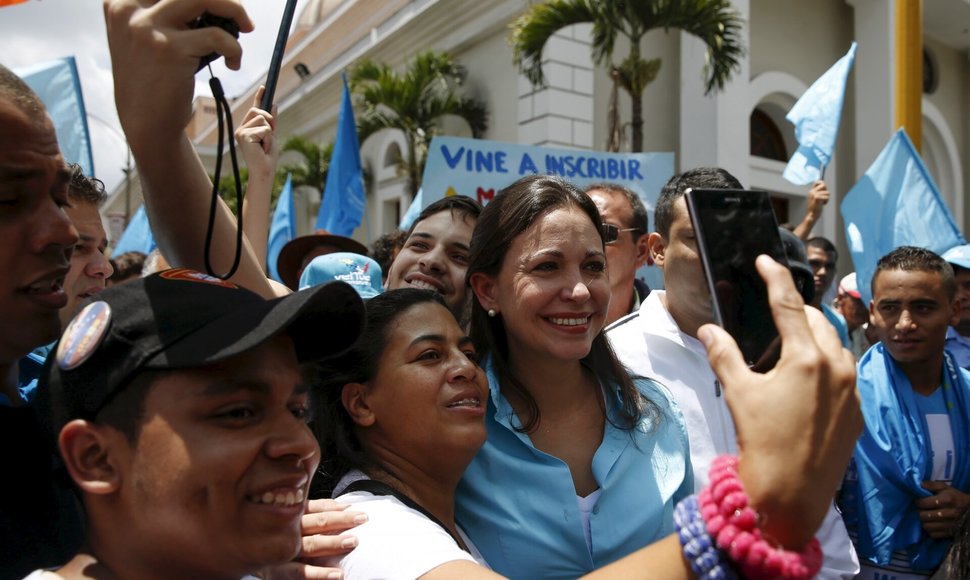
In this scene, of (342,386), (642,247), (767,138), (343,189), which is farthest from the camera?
(767,138)

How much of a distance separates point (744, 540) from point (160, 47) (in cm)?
108

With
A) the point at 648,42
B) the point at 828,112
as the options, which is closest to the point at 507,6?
the point at 648,42

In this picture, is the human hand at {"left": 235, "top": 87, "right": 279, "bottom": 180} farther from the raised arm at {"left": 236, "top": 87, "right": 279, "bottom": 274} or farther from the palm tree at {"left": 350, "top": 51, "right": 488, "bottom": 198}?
the palm tree at {"left": 350, "top": 51, "right": 488, "bottom": 198}

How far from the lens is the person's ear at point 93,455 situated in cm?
117

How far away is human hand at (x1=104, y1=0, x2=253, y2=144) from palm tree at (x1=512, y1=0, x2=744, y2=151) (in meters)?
8.69

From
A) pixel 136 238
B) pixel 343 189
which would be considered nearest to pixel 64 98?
pixel 136 238

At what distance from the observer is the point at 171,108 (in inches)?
53.6

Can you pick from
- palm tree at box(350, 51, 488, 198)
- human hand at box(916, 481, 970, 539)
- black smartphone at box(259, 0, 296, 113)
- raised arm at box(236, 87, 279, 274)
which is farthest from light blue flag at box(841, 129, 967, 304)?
palm tree at box(350, 51, 488, 198)

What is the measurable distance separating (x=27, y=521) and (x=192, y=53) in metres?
0.74

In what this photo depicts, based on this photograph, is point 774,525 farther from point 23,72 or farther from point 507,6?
point 507,6

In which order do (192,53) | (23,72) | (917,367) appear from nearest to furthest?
1. (192,53)
2. (917,367)
3. (23,72)

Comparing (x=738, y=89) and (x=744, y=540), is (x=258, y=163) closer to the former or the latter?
(x=744, y=540)

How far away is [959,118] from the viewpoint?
15.4 m

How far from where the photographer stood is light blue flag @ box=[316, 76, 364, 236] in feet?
24.3
